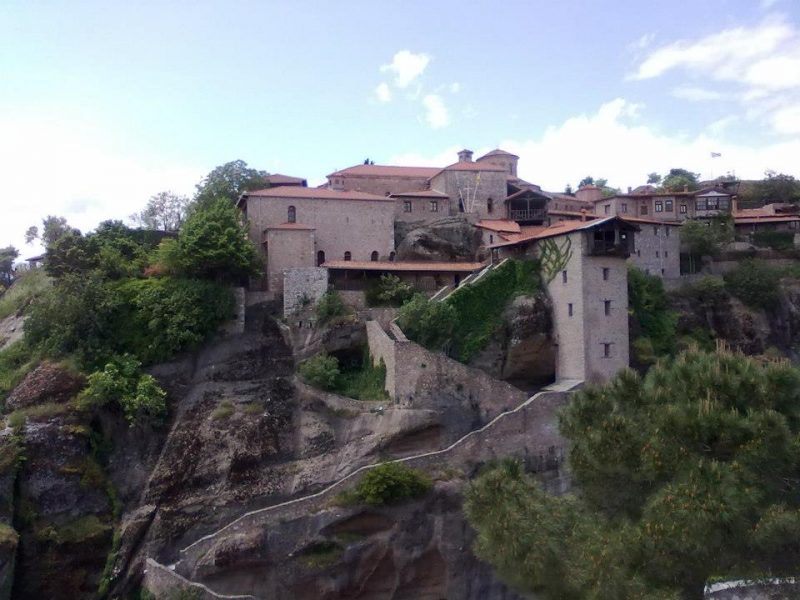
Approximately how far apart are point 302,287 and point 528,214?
17738 millimetres

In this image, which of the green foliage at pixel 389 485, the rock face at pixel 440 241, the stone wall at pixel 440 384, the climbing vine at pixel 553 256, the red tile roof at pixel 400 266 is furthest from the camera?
the rock face at pixel 440 241

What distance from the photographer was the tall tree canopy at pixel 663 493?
48.6 ft

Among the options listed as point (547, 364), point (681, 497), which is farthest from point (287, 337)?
point (681, 497)

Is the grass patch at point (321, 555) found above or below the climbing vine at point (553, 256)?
below

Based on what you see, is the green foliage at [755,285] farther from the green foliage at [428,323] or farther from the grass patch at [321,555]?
the grass patch at [321,555]

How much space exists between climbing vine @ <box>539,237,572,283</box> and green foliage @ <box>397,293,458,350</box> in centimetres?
555

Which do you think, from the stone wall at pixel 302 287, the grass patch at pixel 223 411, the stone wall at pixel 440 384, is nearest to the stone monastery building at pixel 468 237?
the stone wall at pixel 302 287

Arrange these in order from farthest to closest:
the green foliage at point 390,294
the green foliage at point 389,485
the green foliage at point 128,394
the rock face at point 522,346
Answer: the green foliage at point 390,294 → the rock face at point 522,346 → the green foliage at point 128,394 → the green foliage at point 389,485

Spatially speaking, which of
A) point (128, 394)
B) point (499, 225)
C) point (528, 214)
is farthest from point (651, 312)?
point (128, 394)

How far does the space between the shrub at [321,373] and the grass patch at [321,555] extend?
786 cm

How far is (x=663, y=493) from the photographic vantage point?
15531mm

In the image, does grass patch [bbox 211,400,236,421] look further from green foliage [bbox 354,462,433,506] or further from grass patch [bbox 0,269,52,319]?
grass patch [bbox 0,269,52,319]

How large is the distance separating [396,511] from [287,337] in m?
11.0

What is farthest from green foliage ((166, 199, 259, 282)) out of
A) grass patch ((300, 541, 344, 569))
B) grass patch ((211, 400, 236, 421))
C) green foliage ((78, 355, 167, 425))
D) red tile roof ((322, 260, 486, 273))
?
grass patch ((300, 541, 344, 569))
